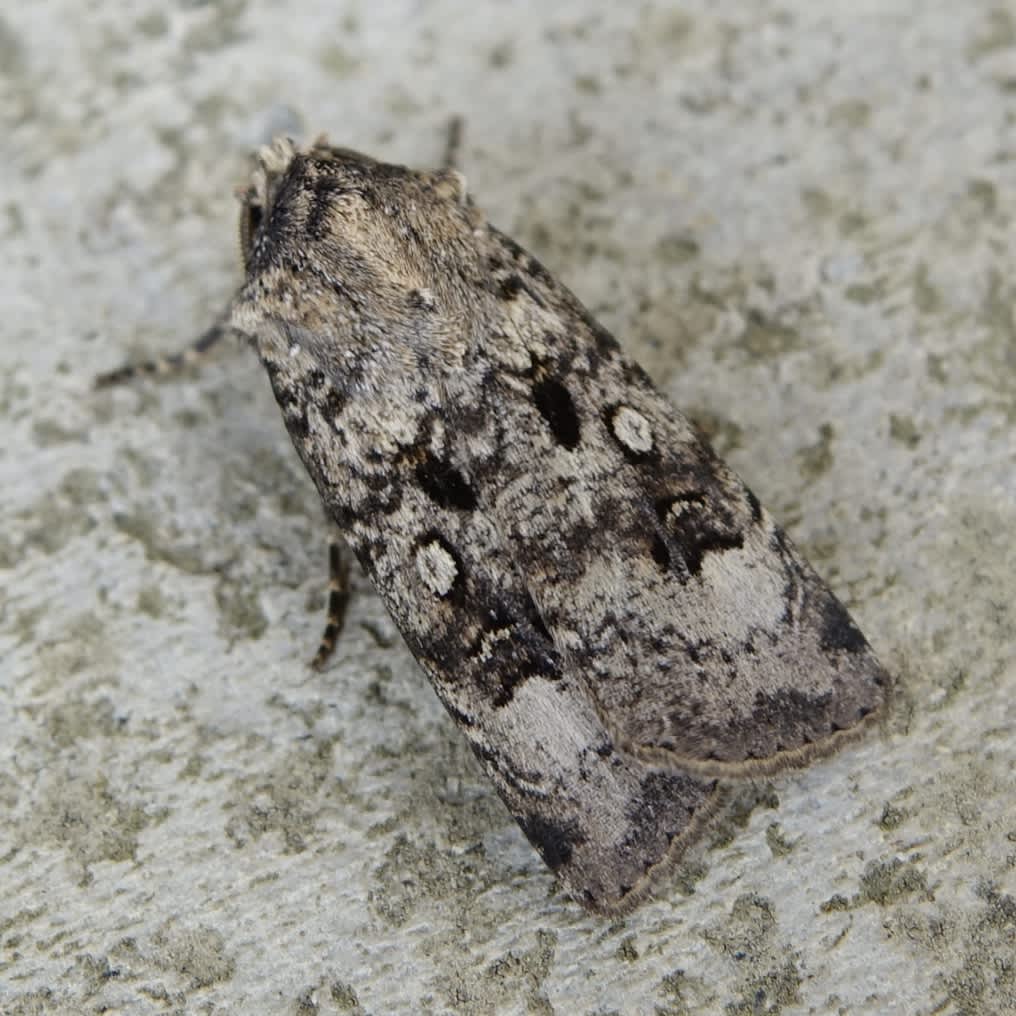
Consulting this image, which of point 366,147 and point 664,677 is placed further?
point 366,147

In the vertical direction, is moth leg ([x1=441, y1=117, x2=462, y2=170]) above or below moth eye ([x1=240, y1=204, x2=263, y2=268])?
above

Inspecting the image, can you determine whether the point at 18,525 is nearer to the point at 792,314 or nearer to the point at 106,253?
the point at 106,253

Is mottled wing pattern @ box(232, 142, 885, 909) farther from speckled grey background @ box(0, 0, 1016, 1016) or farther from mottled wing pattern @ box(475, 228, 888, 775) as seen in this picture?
speckled grey background @ box(0, 0, 1016, 1016)

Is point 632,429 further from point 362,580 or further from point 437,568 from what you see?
point 362,580

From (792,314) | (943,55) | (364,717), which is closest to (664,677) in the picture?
(364,717)

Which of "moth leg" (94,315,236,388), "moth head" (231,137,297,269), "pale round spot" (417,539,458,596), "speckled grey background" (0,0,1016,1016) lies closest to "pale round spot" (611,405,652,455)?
"pale round spot" (417,539,458,596)

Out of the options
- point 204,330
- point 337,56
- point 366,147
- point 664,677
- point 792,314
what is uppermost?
point 337,56

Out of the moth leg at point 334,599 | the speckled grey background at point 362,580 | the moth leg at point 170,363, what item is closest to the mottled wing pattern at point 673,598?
the speckled grey background at point 362,580
